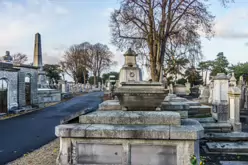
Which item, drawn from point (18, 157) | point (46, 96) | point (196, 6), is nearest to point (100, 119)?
point (18, 157)

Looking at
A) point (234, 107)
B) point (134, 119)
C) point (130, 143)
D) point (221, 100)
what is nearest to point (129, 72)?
point (221, 100)

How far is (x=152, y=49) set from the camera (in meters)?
14.5

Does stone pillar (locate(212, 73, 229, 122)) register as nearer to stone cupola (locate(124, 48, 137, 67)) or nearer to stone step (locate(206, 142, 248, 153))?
stone step (locate(206, 142, 248, 153))

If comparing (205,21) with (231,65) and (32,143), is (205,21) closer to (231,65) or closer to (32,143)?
(32,143)

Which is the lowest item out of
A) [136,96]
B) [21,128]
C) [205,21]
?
[21,128]

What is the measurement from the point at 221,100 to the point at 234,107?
25.1 inches

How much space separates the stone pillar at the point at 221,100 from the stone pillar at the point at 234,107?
24 centimetres

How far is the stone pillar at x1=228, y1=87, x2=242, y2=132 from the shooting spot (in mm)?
7980

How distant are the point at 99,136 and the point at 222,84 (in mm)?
7217

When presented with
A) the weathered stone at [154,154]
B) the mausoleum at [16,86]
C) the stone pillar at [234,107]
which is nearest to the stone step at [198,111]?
the stone pillar at [234,107]

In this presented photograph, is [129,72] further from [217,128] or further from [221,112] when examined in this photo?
[217,128]

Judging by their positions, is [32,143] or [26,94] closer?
[32,143]

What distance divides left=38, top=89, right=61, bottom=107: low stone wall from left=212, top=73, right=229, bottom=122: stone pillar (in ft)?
49.0

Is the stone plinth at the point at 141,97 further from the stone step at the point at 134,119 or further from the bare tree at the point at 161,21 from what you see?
the bare tree at the point at 161,21
